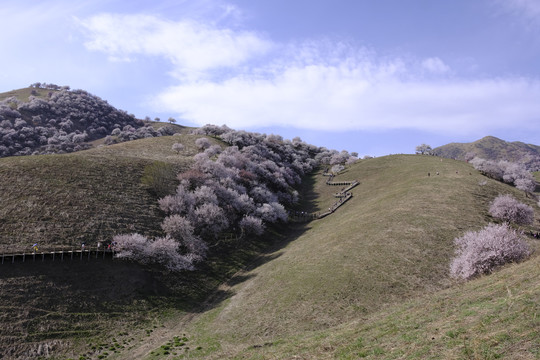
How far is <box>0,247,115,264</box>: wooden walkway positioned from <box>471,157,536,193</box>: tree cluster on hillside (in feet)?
293

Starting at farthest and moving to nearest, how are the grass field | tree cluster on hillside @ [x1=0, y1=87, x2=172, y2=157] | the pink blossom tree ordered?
1. tree cluster on hillside @ [x1=0, y1=87, x2=172, y2=157]
2. the pink blossom tree
3. the grass field

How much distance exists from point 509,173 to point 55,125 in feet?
628

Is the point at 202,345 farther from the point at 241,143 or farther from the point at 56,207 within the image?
the point at 241,143

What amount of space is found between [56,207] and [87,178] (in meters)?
11.1

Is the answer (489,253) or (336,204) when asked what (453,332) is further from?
(336,204)

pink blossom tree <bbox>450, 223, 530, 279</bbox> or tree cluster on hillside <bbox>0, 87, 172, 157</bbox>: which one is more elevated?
tree cluster on hillside <bbox>0, 87, 172, 157</bbox>

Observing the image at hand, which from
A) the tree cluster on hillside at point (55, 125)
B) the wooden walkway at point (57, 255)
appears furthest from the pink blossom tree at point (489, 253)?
the tree cluster on hillside at point (55, 125)

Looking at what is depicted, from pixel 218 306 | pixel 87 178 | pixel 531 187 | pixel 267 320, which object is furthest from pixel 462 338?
pixel 531 187

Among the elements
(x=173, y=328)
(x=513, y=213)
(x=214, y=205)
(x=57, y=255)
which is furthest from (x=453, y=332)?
(x=214, y=205)

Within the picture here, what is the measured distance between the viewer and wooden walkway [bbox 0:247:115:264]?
3531 cm

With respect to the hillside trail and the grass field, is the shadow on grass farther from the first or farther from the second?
the hillside trail

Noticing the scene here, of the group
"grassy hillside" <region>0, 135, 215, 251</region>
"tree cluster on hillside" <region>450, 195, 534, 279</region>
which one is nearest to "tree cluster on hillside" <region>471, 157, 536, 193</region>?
"tree cluster on hillside" <region>450, 195, 534, 279</region>

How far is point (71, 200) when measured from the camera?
157ft

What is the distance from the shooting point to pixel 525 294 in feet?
49.9
